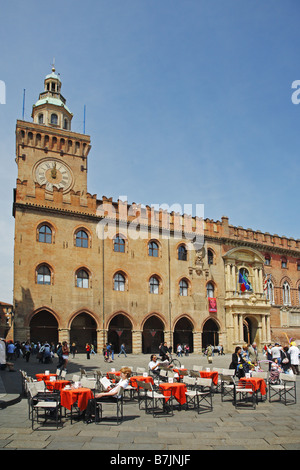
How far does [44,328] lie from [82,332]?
3.14 metres

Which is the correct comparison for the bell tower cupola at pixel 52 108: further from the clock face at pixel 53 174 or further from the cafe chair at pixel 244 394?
the cafe chair at pixel 244 394

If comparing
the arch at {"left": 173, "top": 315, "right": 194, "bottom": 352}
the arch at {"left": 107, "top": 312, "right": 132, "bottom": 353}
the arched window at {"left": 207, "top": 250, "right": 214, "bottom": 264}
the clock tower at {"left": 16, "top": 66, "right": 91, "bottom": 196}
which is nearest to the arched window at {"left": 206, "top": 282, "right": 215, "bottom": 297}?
the arched window at {"left": 207, "top": 250, "right": 214, "bottom": 264}

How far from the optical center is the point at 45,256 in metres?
30.5

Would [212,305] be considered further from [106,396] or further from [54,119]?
[106,396]

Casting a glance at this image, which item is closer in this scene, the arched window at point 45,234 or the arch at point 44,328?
the arched window at point 45,234

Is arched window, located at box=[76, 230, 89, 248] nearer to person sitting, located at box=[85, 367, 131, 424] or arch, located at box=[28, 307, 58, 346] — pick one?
arch, located at box=[28, 307, 58, 346]

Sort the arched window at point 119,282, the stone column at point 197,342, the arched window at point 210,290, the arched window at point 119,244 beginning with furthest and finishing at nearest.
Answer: the arched window at point 210,290, the stone column at point 197,342, the arched window at point 119,244, the arched window at point 119,282

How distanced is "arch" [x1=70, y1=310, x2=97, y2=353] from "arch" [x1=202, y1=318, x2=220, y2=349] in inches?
424

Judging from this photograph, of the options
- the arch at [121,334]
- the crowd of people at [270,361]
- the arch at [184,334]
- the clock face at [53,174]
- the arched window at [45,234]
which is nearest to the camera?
the crowd of people at [270,361]

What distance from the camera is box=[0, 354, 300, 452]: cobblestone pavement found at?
24.6ft

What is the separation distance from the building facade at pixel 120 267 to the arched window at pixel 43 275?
0.07 m

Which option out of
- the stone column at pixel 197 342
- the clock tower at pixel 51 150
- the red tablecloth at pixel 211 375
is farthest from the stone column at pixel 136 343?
the red tablecloth at pixel 211 375

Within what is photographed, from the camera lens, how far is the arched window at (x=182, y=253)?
3703cm
